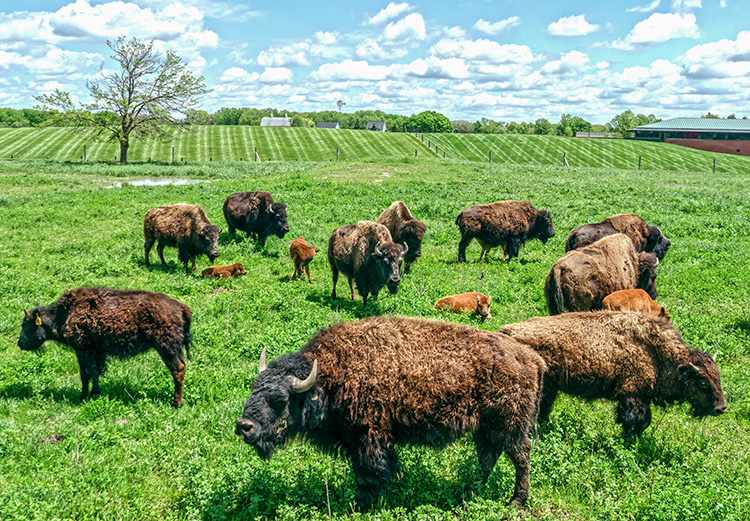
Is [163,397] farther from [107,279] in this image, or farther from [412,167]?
[412,167]

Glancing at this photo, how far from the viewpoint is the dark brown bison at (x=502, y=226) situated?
16125mm

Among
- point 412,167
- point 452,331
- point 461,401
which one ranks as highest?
point 412,167

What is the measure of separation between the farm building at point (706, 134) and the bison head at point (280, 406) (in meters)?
121

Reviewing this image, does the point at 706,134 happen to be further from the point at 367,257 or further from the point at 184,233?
the point at 184,233

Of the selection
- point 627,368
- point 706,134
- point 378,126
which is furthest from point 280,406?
point 378,126

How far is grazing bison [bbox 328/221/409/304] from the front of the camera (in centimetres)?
1097

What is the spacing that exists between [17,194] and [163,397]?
24789 millimetres

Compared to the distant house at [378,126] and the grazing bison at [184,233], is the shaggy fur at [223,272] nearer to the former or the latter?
the grazing bison at [184,233]

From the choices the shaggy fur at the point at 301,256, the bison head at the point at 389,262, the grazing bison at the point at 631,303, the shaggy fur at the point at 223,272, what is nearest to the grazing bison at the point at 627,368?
the grazing bison at the point at 631,303

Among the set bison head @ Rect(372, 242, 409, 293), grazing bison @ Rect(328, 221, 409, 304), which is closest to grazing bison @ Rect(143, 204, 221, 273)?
grazing bison @ Rect(328, 221, 409, 304)

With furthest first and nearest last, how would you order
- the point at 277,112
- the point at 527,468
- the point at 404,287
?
the point at 277,112 < the point at 404,287 < the point at 527,468

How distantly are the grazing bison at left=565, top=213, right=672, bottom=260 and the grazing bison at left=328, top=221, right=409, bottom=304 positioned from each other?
16.3ft

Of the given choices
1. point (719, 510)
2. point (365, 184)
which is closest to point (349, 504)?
point (719, 510)

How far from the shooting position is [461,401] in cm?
522
